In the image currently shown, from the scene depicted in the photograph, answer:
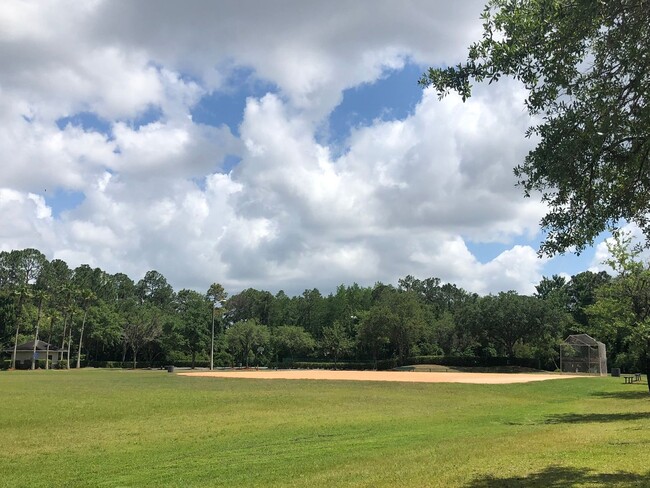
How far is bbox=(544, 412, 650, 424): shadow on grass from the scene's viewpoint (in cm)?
1978

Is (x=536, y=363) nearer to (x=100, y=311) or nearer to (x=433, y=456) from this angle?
(x=433, y=456)

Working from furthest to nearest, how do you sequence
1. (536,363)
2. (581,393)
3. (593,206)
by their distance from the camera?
(536,363) < (581,393) < (593,206)

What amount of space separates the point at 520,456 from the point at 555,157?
694 centimetres

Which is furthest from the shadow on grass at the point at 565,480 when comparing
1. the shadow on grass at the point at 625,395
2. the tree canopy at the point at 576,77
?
the shadow on grass at the point at 625,395

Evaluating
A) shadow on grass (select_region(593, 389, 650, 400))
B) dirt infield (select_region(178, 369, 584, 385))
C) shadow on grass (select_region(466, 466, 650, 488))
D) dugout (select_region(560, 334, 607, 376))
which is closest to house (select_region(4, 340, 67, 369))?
dirt infield (select_region(178, 369, 584, 385))

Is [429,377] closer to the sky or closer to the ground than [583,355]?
closer to the ground

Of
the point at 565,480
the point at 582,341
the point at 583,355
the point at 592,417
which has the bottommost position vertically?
the point at 592,417

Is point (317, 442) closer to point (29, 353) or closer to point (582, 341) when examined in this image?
point (582, 341)

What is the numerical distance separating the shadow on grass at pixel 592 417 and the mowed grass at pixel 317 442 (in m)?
0.04

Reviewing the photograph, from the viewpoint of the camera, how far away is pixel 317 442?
1502 centimetres

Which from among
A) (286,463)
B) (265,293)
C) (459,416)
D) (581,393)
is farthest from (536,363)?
(265,293)

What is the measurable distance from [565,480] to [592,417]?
14169 millimetres

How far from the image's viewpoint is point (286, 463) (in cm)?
1205

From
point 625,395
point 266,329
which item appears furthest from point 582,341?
point 266,329
